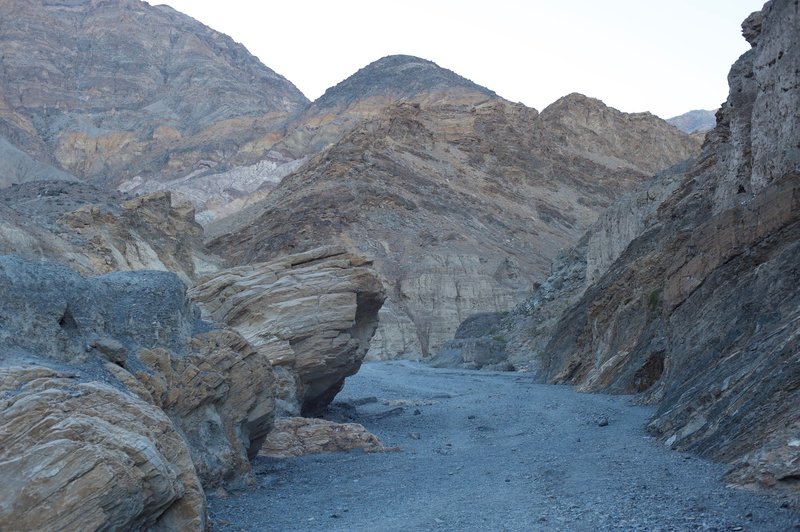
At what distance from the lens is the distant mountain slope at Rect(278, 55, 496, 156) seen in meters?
137

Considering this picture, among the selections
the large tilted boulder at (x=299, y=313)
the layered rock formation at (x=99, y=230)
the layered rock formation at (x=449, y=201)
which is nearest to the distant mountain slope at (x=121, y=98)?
the layered rock formation at (x=449, y=201)

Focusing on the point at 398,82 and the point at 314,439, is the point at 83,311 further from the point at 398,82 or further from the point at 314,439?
the point at 398,82

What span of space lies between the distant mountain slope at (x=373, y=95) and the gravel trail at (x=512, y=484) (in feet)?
394

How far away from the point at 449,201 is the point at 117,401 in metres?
70.6

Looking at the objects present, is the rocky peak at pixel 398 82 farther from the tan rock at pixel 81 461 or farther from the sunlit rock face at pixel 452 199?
the tan rock at pixel 81 461

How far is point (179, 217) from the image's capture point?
34.3 m

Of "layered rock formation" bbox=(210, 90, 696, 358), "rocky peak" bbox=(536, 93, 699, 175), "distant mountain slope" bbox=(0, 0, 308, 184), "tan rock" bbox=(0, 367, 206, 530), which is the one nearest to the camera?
"tan rock" bbox=(0, 367, 206, 530)

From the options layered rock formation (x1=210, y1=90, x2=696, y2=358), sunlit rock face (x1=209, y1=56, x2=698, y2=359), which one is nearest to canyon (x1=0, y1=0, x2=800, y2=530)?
layered rock formation (x1=210, y1=90, x2=696, y2=358)

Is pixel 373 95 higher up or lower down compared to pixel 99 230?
higher up

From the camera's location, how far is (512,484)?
34.0 ft

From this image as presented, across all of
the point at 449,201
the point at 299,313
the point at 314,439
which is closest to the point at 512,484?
the point at 314,439

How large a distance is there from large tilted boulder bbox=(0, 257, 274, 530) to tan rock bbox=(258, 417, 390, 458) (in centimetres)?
149

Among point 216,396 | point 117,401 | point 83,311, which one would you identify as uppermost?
point 83,311

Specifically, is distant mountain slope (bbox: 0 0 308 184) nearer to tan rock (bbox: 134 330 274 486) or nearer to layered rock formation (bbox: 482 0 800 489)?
layered rock formation (bbox: 482 0 800 489)
